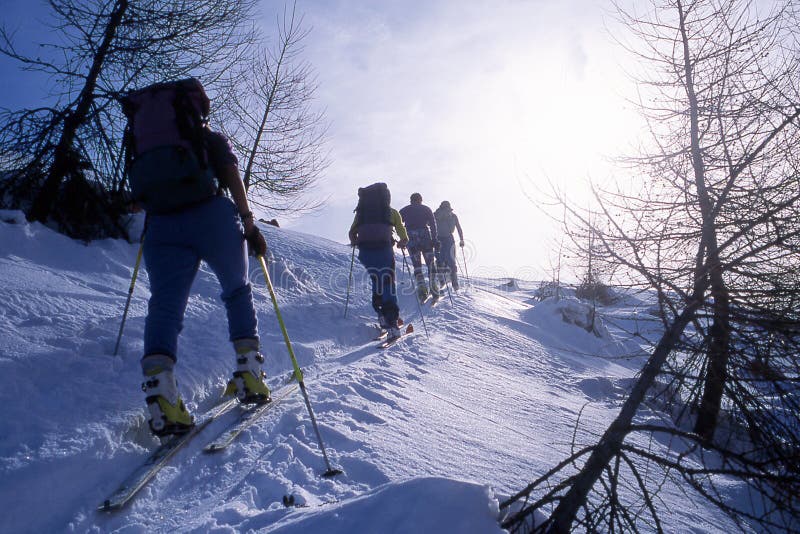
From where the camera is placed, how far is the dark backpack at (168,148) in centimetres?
224

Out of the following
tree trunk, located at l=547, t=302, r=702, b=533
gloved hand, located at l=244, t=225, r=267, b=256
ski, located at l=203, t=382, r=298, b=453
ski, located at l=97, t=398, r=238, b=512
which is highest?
gloved hand, located at l=244, t=225, r=267, b=256

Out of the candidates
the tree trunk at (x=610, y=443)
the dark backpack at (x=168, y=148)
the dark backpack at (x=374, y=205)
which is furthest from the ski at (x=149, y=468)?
the dark backpack at (x=374, y=205)

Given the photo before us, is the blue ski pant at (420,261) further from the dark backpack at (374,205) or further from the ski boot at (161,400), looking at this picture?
the ski boot at (161,400)

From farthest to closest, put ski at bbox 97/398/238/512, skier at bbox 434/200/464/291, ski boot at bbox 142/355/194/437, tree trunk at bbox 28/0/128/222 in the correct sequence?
skier at bbox 434/200/464/291, tree trunk at bbox 28/0/128/222, ski boot at bbox 142/355/194/437, ski at bbox 97/398/238/512

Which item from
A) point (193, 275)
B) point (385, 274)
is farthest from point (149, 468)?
point (385, 274)

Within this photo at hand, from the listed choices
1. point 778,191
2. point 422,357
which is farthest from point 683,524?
point 422,357

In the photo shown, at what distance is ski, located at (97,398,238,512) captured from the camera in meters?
1.74

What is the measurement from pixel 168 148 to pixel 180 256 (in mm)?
538

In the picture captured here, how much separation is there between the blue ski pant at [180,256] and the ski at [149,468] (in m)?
0.41

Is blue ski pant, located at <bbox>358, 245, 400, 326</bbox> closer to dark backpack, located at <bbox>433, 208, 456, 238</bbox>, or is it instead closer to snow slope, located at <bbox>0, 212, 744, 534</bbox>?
snow slope, located at <bbox>0, 212, 744, 534</bbox>

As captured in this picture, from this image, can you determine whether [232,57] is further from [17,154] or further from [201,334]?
[201,334]

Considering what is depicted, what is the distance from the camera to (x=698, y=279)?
166 centimetres

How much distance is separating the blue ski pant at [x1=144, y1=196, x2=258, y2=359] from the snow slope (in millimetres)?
560

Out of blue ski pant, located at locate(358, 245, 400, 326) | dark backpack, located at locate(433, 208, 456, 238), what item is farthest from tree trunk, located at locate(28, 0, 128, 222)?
dark backpack, located at locate(433, 208, 456, 238)
